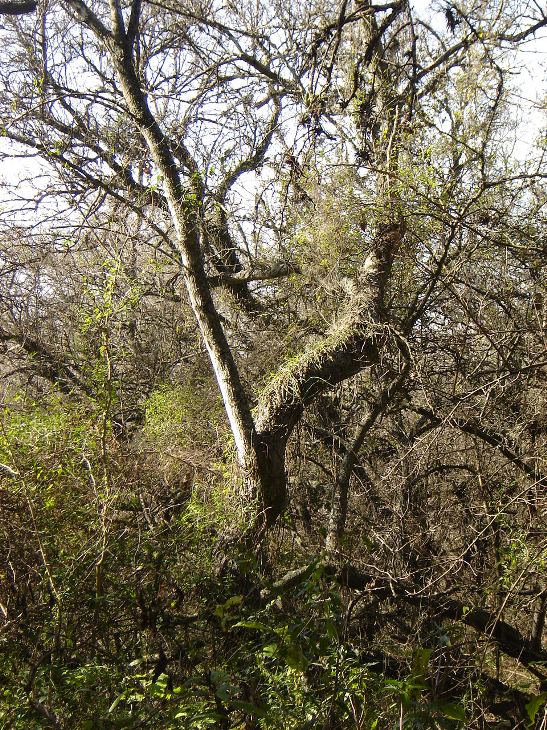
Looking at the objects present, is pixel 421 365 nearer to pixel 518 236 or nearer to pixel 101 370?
pixel 518 236

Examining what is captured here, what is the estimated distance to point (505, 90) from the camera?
5012mm

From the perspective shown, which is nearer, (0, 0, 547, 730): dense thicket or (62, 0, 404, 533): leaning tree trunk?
(0, 0, 547, 730): dense thicket

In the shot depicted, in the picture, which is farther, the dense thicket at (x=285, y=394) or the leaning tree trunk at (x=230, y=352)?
the leaning tree trunk at (x=230, y=352)

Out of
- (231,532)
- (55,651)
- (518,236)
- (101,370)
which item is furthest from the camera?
(231,532)

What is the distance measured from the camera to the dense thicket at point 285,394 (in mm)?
3668

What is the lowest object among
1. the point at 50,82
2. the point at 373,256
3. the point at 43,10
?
the point at 373,256

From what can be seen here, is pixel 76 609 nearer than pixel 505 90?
Yes

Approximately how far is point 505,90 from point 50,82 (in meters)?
5.29

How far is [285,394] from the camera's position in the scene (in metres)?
6.16

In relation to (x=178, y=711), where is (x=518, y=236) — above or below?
above

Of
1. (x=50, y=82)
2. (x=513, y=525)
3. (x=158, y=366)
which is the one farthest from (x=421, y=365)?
(x=50, y=82)

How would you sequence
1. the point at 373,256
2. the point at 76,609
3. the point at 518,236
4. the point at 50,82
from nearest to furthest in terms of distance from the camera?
the point at 76,609, the point at 518,236, the point at 373,256, the point at 50,82

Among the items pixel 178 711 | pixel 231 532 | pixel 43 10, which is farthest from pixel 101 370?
pixel 43 10

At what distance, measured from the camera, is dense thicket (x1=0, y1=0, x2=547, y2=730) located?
367 cm
